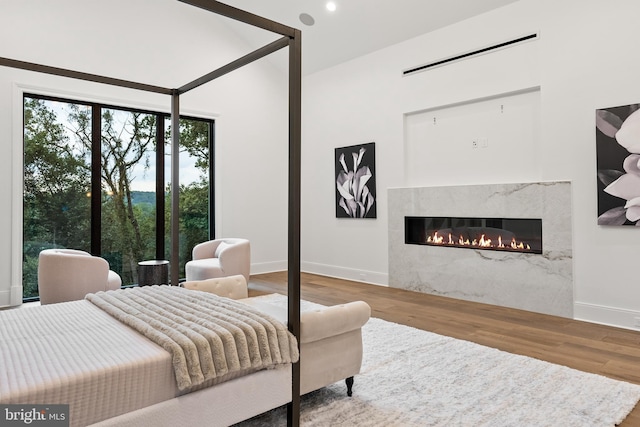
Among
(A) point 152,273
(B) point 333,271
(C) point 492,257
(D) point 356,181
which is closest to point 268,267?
(B) point 333,271

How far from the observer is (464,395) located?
246 centimetres

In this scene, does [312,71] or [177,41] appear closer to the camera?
[177,41]

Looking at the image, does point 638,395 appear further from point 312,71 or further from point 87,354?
Result: point 312,71

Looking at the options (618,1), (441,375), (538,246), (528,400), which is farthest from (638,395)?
(618,1)

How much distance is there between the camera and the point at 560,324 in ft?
13.1

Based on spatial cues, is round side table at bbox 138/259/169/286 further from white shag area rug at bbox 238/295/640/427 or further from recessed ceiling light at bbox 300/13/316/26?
recessed ceiling light at bbox 300/13/316/26

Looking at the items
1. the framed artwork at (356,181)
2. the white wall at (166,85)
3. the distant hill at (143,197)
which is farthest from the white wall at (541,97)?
the distant hill at (143,197)

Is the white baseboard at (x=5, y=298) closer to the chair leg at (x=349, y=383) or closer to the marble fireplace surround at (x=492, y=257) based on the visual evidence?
the chair leg at (x=349, y=383)

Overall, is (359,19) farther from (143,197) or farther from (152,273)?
(152,273)


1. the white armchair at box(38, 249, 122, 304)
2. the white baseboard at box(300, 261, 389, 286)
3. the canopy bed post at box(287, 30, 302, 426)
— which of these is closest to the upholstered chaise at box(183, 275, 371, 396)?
the canopy bed post at box(287, 30, 302, 426)

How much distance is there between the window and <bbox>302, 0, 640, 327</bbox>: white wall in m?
2.18

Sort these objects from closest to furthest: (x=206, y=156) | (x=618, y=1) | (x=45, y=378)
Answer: (x=45, y=378) < (x=618, y=1) < (x=206, y=156)

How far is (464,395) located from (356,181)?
13.8ft

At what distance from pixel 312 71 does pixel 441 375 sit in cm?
557
